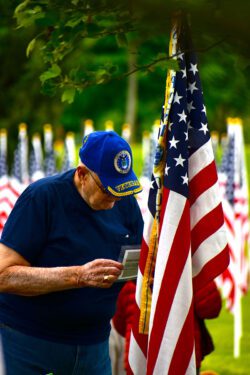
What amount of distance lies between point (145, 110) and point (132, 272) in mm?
44733

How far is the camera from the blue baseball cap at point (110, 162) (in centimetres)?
446

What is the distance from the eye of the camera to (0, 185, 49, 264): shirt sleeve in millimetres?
4328

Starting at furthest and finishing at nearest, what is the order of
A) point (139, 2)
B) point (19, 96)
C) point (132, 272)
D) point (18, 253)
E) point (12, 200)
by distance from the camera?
1. point (19, 96)
2. point (12, 200)
3. point (132, 272)
4. point (18, 253)
5. point (139, 2)

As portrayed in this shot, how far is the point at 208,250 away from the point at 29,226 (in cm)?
82

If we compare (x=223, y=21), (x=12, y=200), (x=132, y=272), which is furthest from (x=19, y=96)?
(x=223, y=21)

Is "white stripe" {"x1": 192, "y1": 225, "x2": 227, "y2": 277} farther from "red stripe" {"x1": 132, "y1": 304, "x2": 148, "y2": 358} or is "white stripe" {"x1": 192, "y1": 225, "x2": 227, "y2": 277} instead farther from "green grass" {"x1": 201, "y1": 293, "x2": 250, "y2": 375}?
"green grass" {"x1": 201, "y1": 293, "x2": 250, "y2": 375}

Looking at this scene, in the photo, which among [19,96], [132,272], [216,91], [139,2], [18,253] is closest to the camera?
[139,2]

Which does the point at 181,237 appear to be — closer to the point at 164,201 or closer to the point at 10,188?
the point at 164,201

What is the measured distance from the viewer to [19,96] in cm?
3183

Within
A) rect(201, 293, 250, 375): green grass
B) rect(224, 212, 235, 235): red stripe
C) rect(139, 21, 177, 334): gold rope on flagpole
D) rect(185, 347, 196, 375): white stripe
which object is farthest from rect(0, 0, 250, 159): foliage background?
rect(224, 212, 235, 235): red stripe

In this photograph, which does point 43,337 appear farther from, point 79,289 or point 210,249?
point 210,249

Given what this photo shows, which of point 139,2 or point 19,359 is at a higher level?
point 139,2

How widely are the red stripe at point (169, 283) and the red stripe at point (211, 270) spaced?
16cm

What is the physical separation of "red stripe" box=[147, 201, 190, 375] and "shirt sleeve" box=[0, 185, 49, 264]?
1.81 feet
